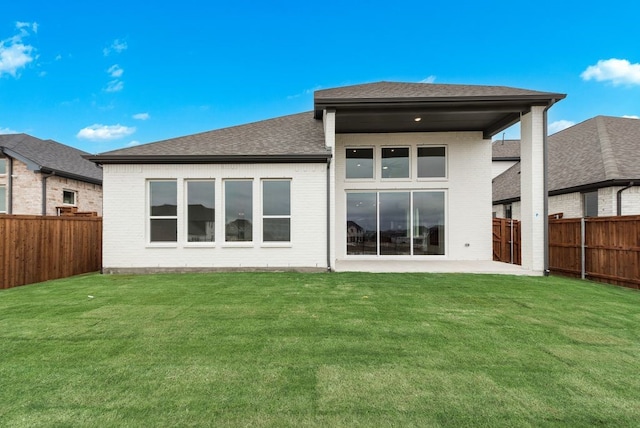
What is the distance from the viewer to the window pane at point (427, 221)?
36.7ft

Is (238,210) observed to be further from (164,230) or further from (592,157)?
(592,157)

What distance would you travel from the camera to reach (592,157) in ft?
39.3

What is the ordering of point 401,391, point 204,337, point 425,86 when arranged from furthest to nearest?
1. point 425,86
2. point 204,337
3. point 401,391

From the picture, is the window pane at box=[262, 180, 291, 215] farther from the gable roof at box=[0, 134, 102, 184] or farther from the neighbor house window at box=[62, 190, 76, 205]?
the neighbor house window at box=[62, 190, 76, 205]

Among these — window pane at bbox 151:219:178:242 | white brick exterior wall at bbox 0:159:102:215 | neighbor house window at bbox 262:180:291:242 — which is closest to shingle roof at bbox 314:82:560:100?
neighbor house window at bbox 262:180:291:242

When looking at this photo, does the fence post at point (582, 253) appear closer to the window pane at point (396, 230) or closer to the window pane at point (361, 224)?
the window pane at point (396, 230)

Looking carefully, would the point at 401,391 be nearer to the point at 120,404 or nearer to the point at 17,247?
the point at 120,404

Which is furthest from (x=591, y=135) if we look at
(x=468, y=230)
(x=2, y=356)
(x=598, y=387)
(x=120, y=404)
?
(x=2, y=356)

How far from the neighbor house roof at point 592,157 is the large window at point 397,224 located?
5229 mm

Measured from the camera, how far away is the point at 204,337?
12.5 feet

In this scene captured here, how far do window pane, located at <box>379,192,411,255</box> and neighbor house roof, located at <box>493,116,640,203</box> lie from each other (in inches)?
247

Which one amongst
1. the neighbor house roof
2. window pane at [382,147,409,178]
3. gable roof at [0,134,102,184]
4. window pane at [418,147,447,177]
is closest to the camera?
the neighbor house roof

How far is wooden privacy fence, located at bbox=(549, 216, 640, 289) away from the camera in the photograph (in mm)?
7082

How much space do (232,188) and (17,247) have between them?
5.40 m
